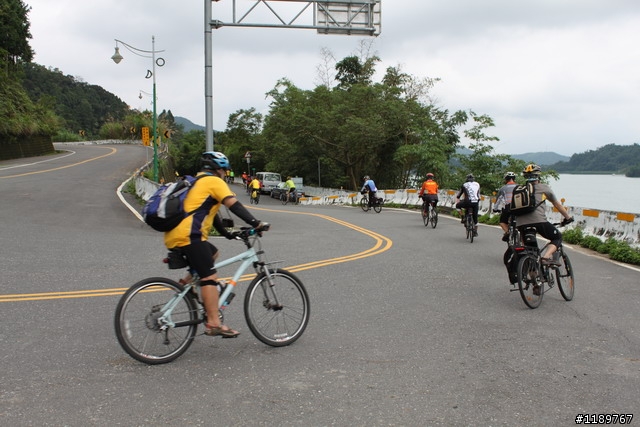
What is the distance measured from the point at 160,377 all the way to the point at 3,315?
275 cm

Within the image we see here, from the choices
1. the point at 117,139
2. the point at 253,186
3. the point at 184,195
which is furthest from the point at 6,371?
the point at 117,139

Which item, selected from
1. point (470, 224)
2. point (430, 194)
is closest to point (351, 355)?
point (470, 224)

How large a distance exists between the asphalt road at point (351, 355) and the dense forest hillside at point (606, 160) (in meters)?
38.0

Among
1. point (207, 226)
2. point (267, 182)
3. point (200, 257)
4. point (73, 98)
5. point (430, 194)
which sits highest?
point (73, 98)

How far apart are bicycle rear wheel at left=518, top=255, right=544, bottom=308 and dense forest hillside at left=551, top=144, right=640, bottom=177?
124 feet

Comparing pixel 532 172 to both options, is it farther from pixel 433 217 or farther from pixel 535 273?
pixel 433 217

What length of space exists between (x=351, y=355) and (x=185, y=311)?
157cm

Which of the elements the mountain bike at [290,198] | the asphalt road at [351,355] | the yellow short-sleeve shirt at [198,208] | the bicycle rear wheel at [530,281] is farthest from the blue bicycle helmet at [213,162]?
the mountain bike at [290,198]

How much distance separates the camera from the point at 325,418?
3.56 m

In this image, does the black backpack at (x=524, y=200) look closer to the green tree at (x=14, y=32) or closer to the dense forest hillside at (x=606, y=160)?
the dense forest hillside at (x=606, y=160)

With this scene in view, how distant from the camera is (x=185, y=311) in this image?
4652mm

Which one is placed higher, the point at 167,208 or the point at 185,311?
the point at 167,208

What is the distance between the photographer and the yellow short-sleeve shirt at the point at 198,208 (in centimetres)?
450

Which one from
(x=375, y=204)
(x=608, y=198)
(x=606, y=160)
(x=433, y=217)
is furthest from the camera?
(x=606, y=160)
